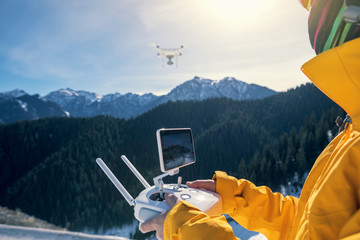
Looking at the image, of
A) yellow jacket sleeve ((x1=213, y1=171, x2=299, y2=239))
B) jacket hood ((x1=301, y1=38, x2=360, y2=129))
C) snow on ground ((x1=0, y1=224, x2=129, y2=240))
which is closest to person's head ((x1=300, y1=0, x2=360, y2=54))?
jacket hood ((x1=301, y1=38, x2=360, y2=129))

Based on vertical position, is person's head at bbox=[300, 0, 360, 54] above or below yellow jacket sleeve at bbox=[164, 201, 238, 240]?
above

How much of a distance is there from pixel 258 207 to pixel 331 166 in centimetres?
97

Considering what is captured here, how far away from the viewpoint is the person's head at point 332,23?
86 centimetres

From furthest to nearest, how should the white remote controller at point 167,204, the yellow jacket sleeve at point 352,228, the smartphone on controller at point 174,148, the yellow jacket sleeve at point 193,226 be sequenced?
the smartphone on controller at point 174,148 < the white remote controller at point 167,204 < the yellow jacket sleeve at point 193,226 < the yellow jacket sleeve at point 352,228

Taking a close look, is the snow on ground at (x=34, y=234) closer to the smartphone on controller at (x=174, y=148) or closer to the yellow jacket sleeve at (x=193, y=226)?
the smartphone on controller at (x=174, y=148)

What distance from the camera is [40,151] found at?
82.4 meters

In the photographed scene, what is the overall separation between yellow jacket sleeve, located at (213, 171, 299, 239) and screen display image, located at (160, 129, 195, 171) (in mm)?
347

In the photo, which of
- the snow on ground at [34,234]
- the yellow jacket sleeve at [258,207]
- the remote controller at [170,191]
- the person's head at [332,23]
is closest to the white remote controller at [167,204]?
the remote controller at [170,191]

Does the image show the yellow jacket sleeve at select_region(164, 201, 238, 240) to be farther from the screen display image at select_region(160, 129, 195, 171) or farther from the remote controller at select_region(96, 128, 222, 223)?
the screen display image at select_region(160, 129, 195, 171)

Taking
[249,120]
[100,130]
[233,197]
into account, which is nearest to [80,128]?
[100,130]

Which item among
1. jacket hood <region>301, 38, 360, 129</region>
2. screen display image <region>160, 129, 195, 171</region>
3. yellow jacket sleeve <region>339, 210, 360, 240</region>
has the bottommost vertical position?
yellow jacket sleeve <region>339, 210, 360, 240</region>

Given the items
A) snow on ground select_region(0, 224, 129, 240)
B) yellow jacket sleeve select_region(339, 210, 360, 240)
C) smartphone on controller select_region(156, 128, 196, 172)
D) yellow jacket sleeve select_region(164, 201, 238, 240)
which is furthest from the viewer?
snow on ground select_region(0, 224, 129, 240)

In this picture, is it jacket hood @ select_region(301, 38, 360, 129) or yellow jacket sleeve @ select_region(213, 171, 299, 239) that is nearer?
jacket hood @ select_region(301, 38, 360, 129)

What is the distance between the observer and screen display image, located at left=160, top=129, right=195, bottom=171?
1.62m
